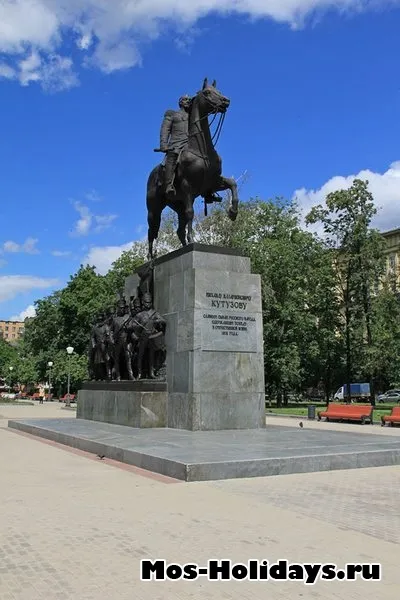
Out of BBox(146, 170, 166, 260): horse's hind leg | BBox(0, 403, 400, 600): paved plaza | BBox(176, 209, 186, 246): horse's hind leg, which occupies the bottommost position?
BBox(0, 403, 400, 600): paved plaza

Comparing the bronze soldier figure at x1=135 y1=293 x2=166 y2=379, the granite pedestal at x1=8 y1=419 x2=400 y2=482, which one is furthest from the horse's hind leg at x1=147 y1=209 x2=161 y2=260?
the granite pedestal at x1=8 y1=419 x2=400 y2=482

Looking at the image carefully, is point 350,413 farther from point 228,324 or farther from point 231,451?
point 231,451

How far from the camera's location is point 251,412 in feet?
47.8

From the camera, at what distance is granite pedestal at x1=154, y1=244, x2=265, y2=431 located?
14117 millimetres

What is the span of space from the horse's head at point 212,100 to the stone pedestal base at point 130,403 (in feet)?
22.3

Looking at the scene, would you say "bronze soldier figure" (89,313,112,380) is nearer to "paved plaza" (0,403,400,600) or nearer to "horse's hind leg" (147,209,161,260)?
"horse's hind leg" (147,209,161,260)

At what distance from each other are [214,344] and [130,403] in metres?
2.69

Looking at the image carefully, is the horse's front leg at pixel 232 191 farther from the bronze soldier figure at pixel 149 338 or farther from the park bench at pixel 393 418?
the park bench at pixel 393 418

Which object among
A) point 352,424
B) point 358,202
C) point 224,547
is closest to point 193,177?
point 224,547

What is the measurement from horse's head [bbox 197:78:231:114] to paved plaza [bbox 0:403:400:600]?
928 cm

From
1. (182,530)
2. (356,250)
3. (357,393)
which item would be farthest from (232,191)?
(357,393)

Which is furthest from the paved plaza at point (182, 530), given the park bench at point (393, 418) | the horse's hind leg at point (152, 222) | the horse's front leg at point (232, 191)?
the park bench at point (393, 418)

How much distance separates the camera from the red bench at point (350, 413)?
27.1 metres

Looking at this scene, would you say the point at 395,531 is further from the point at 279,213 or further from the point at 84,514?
the point at 279,213
